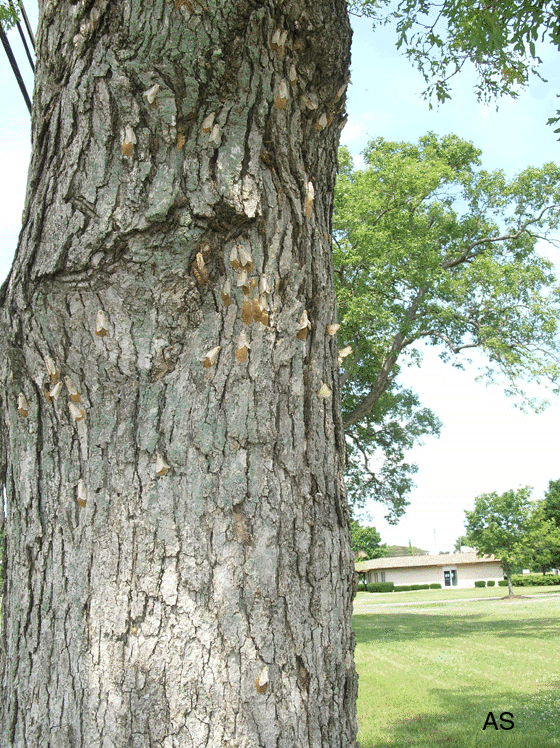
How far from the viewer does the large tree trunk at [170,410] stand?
5.44 feet

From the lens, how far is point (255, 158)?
6.38 ft

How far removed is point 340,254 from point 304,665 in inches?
566

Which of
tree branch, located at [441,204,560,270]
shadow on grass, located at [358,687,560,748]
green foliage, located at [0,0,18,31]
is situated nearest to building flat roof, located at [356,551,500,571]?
tree branch, located at [441,204,560,270]

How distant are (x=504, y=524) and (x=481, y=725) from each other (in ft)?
93.4

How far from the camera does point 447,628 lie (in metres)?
16.0

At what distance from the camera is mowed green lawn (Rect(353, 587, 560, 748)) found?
556 centimetres

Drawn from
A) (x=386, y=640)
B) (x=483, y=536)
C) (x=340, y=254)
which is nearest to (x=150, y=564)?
(x=386, y=640)

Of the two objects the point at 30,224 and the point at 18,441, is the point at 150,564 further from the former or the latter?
the point at 30,224

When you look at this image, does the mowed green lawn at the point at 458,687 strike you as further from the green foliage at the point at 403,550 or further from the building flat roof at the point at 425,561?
the green foliage at the point at 403,550

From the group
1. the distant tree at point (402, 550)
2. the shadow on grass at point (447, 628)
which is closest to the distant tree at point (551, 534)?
the shadow on grass at point (447, 628)

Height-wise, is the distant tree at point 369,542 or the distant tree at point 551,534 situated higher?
the distant tree at point 551,534

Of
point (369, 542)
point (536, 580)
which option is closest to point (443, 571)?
point (536, 580)

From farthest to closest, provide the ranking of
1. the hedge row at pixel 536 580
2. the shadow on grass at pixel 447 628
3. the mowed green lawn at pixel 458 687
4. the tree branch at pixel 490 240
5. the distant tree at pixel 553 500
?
the distant tree at pixel 553 500 → the hedge row at pixel 536 580 → the tree branch at pixel 490 240 → the shadow on grass at pixel 447 628 → the mowed green lawn at pixel 458 687

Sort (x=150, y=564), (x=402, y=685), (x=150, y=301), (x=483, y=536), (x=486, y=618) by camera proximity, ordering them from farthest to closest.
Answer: (x=483, y=536) → (x=486, y=618) → (x=402, y=685) → (x=150, y=301) → (x=150, y=564)
